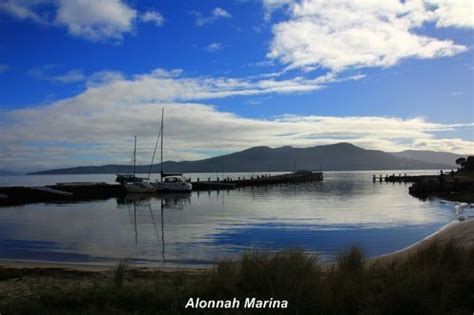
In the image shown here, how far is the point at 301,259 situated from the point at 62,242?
57.4 ft

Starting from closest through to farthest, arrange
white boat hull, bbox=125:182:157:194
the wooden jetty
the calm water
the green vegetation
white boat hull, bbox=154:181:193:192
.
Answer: the green vegetation
the calm water
the wooden jetty
white boat hull, bbox=125:182:157:194
white boat hull, bbox=154:181:193:192

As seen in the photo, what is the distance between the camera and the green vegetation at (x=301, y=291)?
24.6 ft

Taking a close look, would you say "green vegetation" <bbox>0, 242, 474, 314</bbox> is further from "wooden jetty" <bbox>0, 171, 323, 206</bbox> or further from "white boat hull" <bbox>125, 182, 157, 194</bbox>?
"white boat hull" <bbox>125, 182, 157, 194</bbox>

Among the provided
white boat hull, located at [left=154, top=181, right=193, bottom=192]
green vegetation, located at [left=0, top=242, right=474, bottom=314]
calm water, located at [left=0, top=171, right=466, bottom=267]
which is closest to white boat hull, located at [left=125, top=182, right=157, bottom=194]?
white boat hull, located at [left=154, top=181, right=193, bottom=192]

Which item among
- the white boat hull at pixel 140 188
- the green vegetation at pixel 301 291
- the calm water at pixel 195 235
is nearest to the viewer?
the green vegetation at pixel 301 291

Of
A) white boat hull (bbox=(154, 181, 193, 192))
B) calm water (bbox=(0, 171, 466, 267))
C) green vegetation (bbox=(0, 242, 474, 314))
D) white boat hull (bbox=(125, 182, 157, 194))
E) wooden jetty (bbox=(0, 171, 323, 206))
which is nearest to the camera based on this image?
green vegetation (bbox=(0, 242, 474, 314))

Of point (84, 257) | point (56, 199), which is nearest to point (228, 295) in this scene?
point (84, 257)

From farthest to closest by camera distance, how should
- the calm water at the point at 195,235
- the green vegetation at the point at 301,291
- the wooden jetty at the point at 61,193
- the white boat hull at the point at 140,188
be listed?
the white boat hull at the point at 140,188 → the wooden jetty at the point at 61,193 → the calm water at the point at 195,235 → the green vegetation at the point at 301,291

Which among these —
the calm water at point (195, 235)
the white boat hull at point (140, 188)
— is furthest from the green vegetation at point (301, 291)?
the white boat hull at point (140, 188)

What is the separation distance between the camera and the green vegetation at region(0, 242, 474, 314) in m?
7.51

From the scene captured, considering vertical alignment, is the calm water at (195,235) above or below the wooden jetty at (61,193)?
below

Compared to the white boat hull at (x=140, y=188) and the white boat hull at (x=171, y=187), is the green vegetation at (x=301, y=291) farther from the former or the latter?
the white boat hull at (x=171, y=187)

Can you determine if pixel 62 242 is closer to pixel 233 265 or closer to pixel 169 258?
pixel 169 258

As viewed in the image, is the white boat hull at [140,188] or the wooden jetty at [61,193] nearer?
the wooden jetty at [61,193]
